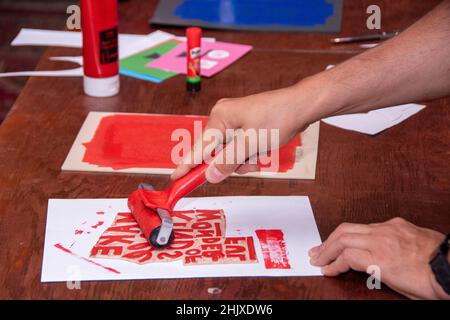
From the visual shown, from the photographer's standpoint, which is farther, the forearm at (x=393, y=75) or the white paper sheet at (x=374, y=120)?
the white paper sheet at (x=374, y=120)

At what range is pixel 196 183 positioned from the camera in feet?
3.93

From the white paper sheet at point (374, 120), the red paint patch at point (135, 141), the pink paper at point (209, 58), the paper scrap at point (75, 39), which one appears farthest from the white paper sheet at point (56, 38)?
the white paper sheet at point (374, 120)

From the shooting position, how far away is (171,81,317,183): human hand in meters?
1.15

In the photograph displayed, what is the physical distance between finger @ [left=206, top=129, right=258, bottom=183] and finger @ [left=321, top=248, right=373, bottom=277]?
0.66ft

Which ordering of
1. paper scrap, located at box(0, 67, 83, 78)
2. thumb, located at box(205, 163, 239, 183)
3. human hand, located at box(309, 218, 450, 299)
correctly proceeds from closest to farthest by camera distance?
1. human hand, located at box(309, 218, 450, 299)
2. thumb, located at box(205, 163, 239, 183)
3. paper scrap, located at box(0, 67, 83, 78)

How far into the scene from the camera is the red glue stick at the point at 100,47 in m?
A: 1.59

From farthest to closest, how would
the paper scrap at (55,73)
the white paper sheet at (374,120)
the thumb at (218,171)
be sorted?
the paper scrap at (55,73)
the white paper sheet at (374,120)
the thumb at (218,171)

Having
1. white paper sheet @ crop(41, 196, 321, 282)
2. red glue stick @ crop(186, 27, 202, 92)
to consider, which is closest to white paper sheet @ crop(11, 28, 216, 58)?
red glue stick @ crop(186, 27, 202, 92)

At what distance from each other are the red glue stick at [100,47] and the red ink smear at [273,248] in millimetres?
608

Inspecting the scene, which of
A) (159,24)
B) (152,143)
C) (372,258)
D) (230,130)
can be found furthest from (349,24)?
(372,258)

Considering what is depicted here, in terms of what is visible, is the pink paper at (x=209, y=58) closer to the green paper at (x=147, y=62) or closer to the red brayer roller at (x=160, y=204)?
the green paper at (x=147, y=62)

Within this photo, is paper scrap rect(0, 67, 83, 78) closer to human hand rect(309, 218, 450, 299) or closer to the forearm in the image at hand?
the forearm
